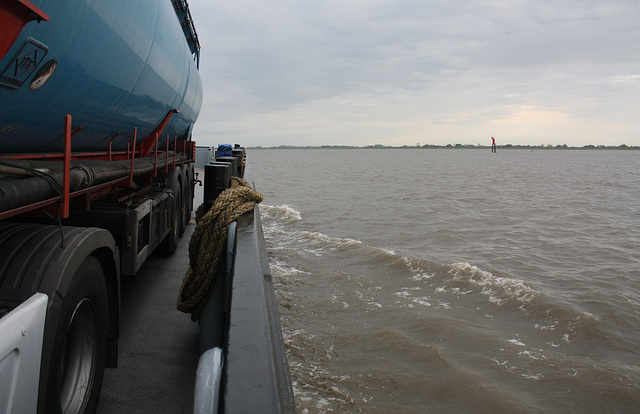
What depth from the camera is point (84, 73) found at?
2639 millimetres

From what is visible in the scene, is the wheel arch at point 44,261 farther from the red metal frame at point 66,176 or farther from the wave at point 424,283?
the wave at point 424,283

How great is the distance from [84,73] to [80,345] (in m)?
1.50

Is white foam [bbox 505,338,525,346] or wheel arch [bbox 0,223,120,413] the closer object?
wheel arch [bbox 0,223,120,413]

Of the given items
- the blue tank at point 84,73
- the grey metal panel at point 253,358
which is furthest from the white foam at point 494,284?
the grey metal panel at point 253,358

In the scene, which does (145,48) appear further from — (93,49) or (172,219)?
(172,219)

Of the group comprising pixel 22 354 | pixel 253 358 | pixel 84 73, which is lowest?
pixel 22 354

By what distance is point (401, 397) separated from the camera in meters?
4.29

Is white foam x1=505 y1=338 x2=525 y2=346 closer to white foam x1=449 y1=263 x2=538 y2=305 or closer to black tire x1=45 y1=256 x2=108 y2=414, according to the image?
white foam x1=449 y1=263 x2=538 y2=305

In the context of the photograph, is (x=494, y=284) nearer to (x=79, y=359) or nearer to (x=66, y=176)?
(x=79, y=359)

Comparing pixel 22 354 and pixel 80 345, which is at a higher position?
pixel 22 354

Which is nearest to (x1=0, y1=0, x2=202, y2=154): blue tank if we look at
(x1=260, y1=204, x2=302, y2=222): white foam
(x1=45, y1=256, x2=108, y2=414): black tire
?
(x1=45, y1=256, x2=108, y2=414): black tire

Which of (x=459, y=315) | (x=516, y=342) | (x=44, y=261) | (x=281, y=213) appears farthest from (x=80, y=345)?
(x=281, y=213)

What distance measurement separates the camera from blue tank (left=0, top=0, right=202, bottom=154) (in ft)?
6.85

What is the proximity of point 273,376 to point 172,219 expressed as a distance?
17.4 ft
